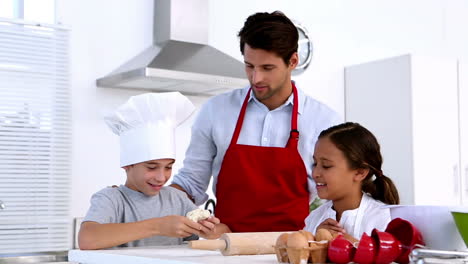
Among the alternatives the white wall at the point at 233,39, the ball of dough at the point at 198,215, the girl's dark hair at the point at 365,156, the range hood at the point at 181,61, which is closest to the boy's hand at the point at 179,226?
the ball of dough at the point at 198,215

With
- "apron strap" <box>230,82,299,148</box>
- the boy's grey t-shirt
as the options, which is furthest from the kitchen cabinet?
the boy's grey t-shirt

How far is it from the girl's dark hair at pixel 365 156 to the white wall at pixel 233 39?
6.55ft

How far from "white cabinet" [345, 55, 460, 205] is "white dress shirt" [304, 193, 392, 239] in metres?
2.46

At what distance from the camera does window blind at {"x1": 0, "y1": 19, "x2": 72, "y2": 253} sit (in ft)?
10.6

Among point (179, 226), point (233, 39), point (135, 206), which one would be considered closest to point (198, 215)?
point (179, 226)

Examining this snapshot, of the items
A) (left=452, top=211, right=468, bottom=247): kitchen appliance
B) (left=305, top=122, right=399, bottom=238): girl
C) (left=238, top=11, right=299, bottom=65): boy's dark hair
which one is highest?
(left=238, top=11, right=299, bottom=65): boy's dark hair

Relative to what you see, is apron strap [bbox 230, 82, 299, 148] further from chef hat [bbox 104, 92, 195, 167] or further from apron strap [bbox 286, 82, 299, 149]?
chef hat [bbox 104, 92, 195, 167]

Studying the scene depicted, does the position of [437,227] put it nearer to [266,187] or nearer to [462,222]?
[462,222]

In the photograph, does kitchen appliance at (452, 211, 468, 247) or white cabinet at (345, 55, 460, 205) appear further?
white cabinet at (345, 55, 460, 205)

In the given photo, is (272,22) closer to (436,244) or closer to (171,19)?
(436,244)

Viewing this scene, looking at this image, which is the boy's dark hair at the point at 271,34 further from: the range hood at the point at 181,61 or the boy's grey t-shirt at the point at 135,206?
the range hood at the point at 181,61

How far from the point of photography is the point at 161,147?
1961 millimetres

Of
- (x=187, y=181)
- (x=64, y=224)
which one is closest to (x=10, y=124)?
(x=64, y=224)

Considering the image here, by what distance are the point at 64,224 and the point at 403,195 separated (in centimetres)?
197
